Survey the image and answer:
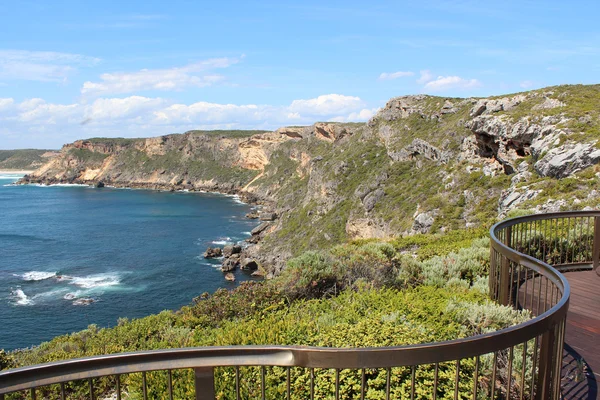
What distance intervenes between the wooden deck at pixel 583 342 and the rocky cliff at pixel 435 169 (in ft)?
26.7

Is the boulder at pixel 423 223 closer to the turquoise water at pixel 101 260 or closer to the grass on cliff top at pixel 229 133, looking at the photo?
the turquoise water at pixel 101 260

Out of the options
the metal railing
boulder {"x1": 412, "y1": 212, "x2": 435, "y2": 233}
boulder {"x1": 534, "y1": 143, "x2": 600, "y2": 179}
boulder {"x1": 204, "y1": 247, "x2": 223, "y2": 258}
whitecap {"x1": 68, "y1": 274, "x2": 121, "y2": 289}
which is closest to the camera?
the metal railing

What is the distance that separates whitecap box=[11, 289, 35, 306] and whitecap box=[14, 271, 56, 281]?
163 inches

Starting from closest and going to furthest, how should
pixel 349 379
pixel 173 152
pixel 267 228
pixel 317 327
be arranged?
pixel 349 379, pixel 317 327, pixel 267 228, pixel 173 152

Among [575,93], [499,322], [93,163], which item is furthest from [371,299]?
[93,163]

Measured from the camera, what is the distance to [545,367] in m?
3.62

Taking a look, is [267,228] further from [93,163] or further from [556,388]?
[93,163]

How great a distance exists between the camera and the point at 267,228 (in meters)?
71.3

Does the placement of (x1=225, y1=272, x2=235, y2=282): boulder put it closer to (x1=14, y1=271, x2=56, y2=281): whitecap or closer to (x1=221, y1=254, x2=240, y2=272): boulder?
(x1=221, y1=254, x2=240, y2=272): boulder

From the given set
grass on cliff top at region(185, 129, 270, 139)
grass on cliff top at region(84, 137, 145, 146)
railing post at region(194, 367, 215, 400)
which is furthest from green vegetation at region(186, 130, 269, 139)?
railing post at region(194, 367, 215, 400)

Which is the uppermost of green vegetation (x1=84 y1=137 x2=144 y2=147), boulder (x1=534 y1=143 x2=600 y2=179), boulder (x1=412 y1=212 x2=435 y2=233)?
green vegetation (x1=84 y1=137 x2=144 y2=147)

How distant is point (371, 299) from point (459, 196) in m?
30.8

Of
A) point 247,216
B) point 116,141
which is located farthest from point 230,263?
point 116,141

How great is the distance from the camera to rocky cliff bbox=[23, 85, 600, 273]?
76.9ft
